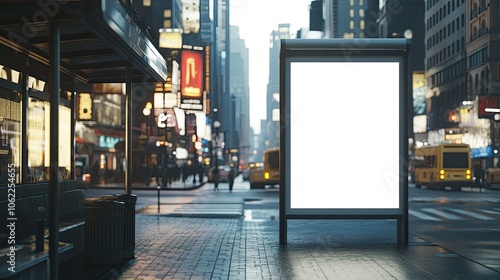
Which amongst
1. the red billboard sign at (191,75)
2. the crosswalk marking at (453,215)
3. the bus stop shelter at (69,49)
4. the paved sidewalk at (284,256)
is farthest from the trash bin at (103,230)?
the red billboard sign at (191,75)

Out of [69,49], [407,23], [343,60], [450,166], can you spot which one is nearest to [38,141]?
[69,49]

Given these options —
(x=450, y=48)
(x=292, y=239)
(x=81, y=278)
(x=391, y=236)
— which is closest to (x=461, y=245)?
(x=391, y=236)

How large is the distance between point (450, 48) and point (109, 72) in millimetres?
101666

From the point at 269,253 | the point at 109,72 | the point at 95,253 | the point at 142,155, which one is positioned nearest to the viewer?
the point at 95,253

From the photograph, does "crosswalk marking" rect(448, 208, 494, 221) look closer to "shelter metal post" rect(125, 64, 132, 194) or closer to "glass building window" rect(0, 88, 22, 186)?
"shelter metal post" rect(125, 64, 132, 194)

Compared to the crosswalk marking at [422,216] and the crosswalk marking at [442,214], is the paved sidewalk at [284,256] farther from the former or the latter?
the crosswalk marking at [442,214]

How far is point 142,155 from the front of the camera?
7481 cm

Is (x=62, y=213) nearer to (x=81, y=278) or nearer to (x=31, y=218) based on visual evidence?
(x=31, y=218)

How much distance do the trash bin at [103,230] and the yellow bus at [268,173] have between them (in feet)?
131

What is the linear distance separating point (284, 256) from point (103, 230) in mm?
3393

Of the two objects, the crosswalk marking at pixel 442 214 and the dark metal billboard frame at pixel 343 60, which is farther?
the crosswalk marking at pixel 442 214

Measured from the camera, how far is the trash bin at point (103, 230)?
41.5 feet

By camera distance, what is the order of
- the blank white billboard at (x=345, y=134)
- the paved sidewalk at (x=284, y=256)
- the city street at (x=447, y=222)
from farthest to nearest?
the blank white billboard at (x=345, y=134)
the city street at (x=447, y=222)
the paved sidewalk at (x=284, y=256)

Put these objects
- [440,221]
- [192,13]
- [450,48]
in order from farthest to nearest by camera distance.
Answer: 1. [192,13]
2. [450,48]
3. [440,221]
